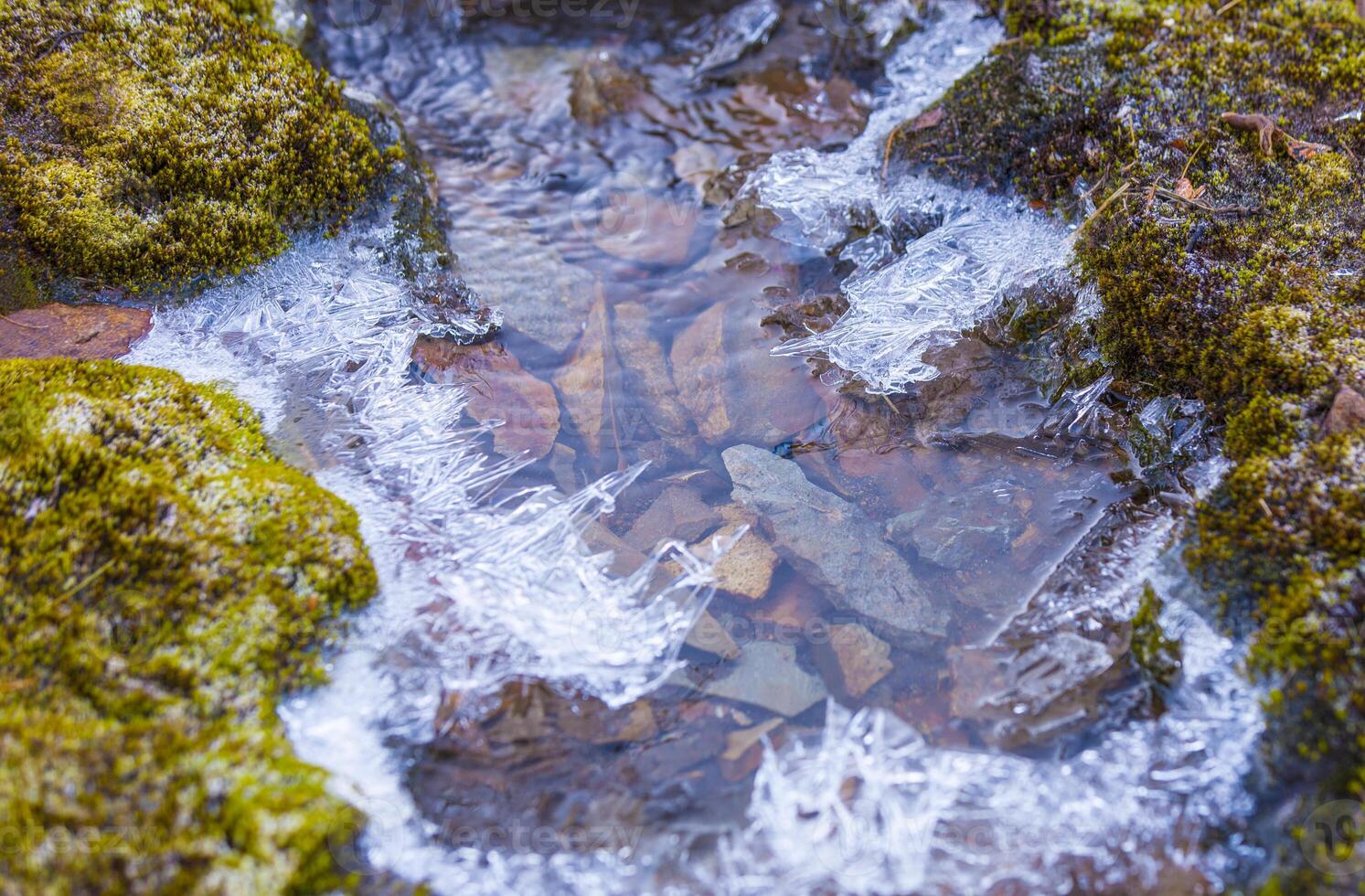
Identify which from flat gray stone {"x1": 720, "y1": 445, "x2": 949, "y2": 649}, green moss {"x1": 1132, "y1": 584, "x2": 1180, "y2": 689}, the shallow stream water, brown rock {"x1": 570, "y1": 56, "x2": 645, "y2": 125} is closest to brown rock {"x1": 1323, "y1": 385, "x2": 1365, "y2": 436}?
the shallow stream water

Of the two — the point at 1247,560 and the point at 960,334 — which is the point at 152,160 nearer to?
the point at 960,334

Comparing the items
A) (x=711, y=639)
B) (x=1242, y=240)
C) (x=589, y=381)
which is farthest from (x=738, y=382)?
(x=1242, y=240)

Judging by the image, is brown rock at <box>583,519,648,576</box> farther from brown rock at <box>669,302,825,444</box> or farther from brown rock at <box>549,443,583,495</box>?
brown rock at <box>669,302,825,444</box>

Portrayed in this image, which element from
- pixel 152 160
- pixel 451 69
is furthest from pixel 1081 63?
pixel 152 160

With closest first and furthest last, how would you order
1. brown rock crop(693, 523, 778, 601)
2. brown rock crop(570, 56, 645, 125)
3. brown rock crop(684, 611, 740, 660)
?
brown rock crop(684, 611, 740, 660) → brown rock crop(693, 523, 778, 601) → brown rock crop(570, 56, 645, 125)

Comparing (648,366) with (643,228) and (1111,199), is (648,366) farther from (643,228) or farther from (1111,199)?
(1111,199)
